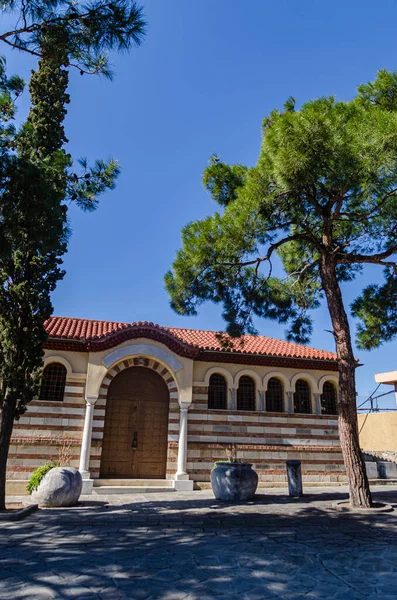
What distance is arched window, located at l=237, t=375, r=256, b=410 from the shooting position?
14.7 metres

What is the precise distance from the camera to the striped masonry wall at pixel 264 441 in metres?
13.6

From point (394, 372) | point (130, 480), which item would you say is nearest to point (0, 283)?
point (130, 480)

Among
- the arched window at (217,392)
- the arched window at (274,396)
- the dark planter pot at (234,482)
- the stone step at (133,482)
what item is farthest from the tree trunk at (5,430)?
the arched window at (274,396)

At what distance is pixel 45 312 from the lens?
31.6 feet

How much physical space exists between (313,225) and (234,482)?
7.13m

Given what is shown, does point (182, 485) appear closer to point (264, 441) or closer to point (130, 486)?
point (130, 486)

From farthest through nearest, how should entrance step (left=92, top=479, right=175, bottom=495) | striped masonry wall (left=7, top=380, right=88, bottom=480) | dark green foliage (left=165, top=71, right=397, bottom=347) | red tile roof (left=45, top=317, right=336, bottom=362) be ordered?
red tile roof (left=45, top=317, right=336, bottom=362) < striped masonry wall (left=7, top=380, right=88, bottom=480) < entrance step (left=92, top=479, right=175, bottom=495) < dark green foliage (left=165, top=71, right=397, bottom=347)

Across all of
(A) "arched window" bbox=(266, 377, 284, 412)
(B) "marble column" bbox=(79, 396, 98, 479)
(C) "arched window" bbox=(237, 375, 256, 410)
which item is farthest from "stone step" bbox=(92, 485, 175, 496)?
(A) "arched window" bbox=(266, 377, 284, 412)

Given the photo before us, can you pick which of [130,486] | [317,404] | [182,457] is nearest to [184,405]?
[182,457]

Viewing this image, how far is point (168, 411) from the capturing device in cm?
1392

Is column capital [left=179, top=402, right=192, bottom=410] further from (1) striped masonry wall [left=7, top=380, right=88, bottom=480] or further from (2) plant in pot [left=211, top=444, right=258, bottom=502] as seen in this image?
(2) plant in pot [left=211, top=444, right=258, bottom=502]

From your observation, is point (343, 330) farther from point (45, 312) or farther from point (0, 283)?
point (0, 283)

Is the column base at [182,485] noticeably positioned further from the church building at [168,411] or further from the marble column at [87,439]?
the marble column at [87,439]

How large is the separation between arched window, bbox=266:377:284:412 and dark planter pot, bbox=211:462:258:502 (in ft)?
14.5
